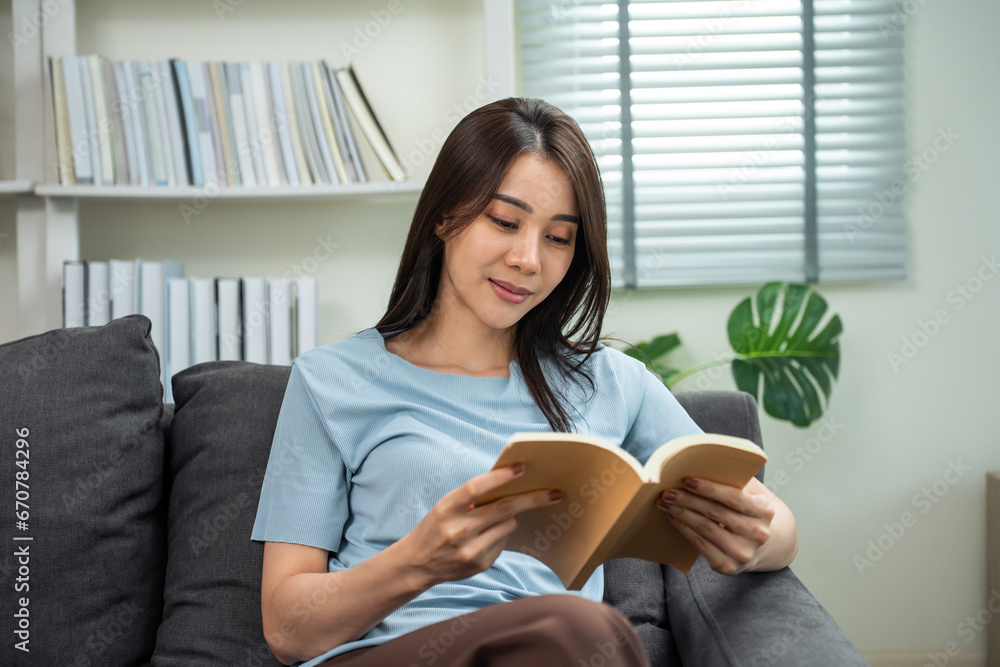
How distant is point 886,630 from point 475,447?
1.78 meters

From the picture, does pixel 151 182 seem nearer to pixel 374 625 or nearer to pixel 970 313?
pixel 374 625

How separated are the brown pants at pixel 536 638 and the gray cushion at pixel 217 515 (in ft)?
1.47

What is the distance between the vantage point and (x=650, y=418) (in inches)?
47.7

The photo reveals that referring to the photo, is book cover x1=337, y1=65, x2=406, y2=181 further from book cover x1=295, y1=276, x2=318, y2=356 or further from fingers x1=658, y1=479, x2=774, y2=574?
fingers x1=658, y1=479, x2=774, y2=574

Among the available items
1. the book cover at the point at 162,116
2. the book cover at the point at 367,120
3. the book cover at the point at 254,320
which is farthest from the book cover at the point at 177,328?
the book cover at the point at 367,120

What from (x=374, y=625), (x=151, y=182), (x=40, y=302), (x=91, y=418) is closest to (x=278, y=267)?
(x=151, y=182)

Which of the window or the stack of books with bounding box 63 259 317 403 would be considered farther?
the window

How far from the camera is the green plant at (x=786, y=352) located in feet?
6.68

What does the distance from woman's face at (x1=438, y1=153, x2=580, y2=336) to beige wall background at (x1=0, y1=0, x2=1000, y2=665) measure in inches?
42.8

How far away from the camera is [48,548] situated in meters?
1.13

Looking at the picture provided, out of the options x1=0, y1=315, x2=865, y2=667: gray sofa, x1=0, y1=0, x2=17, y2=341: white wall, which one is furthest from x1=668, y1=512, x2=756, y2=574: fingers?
x1=0, y1=0, x2=17, y2=341: white wall

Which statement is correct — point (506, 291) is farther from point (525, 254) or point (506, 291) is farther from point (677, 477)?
point (677, 477)

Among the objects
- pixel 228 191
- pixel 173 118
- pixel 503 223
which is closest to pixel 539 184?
pixel 503 223

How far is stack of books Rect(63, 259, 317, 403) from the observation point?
6.23ft
